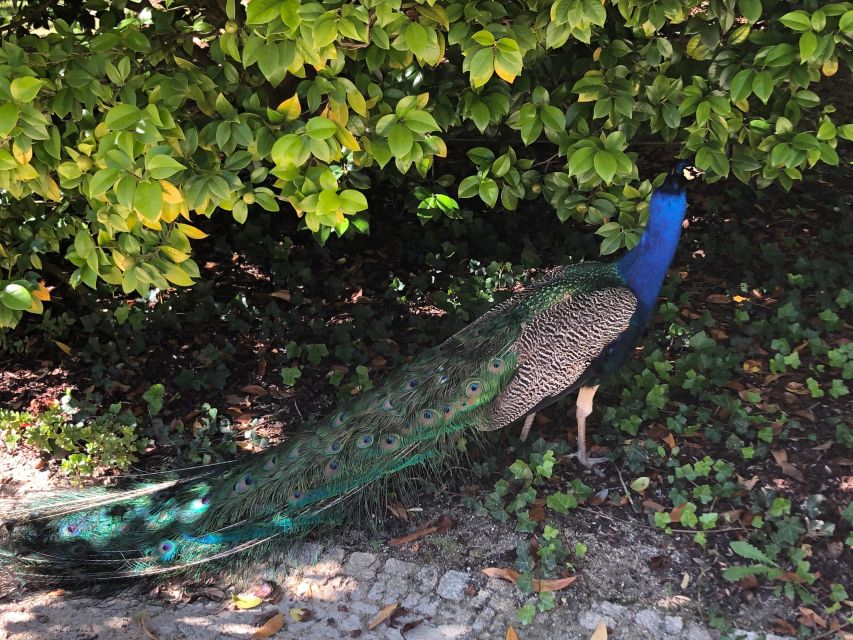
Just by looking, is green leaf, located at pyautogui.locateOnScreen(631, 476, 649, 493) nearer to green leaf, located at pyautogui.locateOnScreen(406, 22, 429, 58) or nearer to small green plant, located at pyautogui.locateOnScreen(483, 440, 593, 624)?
small green plant, located at pyautogui.locateOnScreen(483, 440, 593, 624)

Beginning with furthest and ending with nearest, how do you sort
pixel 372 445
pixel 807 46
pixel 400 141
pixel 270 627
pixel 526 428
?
pixel 526 428
pixel 372 445
pixel 270 627
pixel 807 46
pixel 400 141

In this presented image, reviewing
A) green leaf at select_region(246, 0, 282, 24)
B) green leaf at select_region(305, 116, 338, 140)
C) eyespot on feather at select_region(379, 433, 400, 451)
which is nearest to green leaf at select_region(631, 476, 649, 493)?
eyespot on feather at select_region(379, 433, 400, 451)

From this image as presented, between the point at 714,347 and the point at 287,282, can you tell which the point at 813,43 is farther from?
the point at 287,282

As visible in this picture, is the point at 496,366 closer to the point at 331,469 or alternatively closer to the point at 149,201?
the point at 331,469

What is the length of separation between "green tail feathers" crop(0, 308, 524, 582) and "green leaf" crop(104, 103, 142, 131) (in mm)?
1480

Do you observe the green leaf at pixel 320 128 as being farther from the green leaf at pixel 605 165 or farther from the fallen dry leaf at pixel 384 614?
the fallen dry leaf at pixel 384 614

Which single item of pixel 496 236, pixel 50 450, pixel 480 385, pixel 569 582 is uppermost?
pixel 496 236

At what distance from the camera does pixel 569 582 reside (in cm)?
286

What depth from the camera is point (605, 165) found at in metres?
2.53

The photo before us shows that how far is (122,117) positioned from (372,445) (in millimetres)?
1552

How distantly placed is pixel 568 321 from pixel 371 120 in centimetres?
122

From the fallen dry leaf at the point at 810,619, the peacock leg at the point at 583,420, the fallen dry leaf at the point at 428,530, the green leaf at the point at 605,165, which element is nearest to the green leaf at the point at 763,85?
the green leaf at the point at 605,165

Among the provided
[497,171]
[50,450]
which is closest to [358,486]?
[497,171]

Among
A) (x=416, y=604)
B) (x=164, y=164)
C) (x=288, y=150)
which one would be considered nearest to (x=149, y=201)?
(x=164, y=164)
